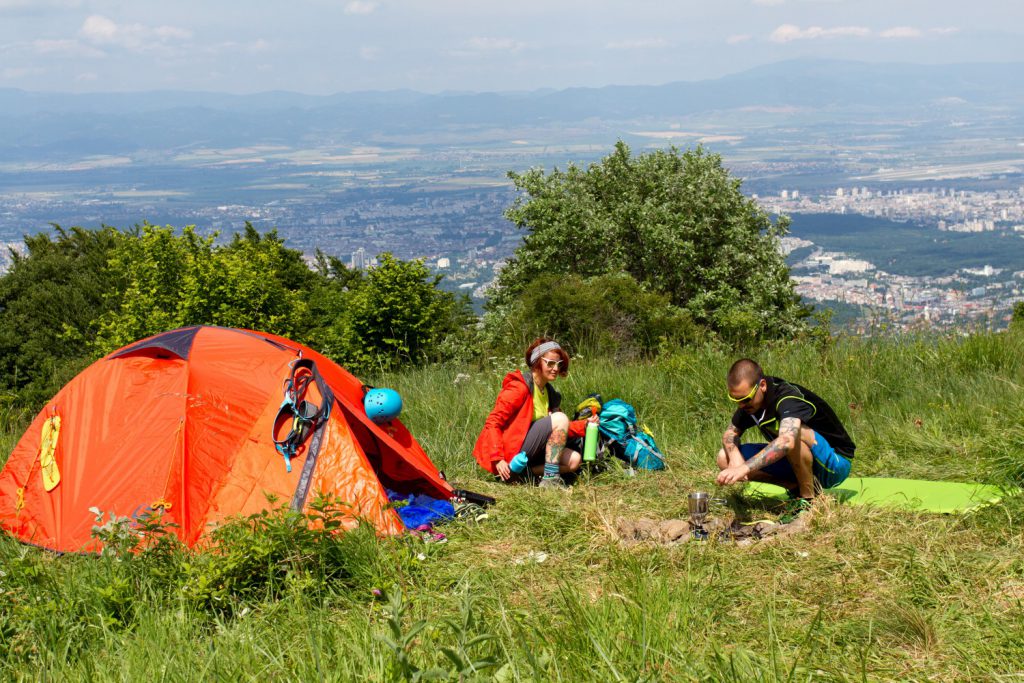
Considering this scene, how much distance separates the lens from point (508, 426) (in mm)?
6105

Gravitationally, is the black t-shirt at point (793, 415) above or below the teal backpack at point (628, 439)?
above

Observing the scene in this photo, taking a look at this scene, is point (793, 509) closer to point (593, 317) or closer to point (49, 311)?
point (593, 317)

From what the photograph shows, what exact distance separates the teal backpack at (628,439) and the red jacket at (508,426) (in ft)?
0.60

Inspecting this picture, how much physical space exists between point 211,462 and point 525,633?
9.18ft

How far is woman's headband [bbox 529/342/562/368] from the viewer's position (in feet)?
20.0

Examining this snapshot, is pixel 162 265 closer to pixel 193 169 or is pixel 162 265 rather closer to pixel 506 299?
pixel 506 299

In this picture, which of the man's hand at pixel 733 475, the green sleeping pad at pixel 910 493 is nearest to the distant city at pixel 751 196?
the green sleeping pad at pixel 910 493

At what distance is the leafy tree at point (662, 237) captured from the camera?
20641mm

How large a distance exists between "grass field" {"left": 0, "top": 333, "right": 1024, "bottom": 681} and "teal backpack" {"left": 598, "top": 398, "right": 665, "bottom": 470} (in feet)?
0.60

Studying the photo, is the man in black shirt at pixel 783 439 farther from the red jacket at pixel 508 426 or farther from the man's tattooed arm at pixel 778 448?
the red jacket at pixel 508 426

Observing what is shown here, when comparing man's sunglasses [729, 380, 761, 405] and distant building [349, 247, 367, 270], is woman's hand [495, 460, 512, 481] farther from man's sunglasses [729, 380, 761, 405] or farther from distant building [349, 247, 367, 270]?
distant building [349, 247, 367, 270]

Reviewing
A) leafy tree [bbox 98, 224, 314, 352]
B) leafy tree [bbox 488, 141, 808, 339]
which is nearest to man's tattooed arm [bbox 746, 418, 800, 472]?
leafy tree [bbox 98, 224, 314, 352]

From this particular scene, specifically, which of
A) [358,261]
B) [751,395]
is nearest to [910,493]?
[751,395]

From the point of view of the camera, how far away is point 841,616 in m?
3.45
